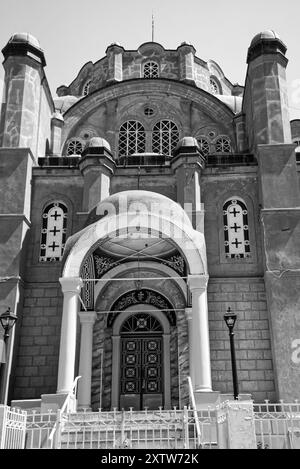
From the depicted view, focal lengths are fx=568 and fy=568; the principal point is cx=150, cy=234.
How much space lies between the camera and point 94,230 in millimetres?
15844

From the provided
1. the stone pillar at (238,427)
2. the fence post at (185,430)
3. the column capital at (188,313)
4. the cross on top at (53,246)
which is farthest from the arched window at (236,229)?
the stone pillar at (238,427)

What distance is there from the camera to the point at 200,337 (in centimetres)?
1480

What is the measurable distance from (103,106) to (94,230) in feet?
29.4

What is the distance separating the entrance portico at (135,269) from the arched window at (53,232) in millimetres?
1424

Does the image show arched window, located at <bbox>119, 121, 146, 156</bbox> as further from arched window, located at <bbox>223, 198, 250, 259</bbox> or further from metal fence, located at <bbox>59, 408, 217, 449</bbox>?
metal fence, located at <bbox>59, 408, 217, 449</bbox>

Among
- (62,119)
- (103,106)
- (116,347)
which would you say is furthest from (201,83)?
(116,347)

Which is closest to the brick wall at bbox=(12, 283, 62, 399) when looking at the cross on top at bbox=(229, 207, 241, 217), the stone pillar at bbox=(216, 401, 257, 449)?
the cross on top at bbox=(229, 207, 241, 217)

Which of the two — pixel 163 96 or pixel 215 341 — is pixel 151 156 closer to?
pixel 163 96

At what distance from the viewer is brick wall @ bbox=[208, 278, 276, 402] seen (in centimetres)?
1634

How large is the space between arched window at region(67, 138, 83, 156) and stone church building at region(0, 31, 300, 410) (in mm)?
1887

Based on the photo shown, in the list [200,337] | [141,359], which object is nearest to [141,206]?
[200,337]

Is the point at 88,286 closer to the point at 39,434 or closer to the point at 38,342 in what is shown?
the point at 38,342

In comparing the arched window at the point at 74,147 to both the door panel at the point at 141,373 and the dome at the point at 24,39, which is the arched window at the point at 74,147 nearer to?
the dome at the point at 24,39

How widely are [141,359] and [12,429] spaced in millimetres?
7794
